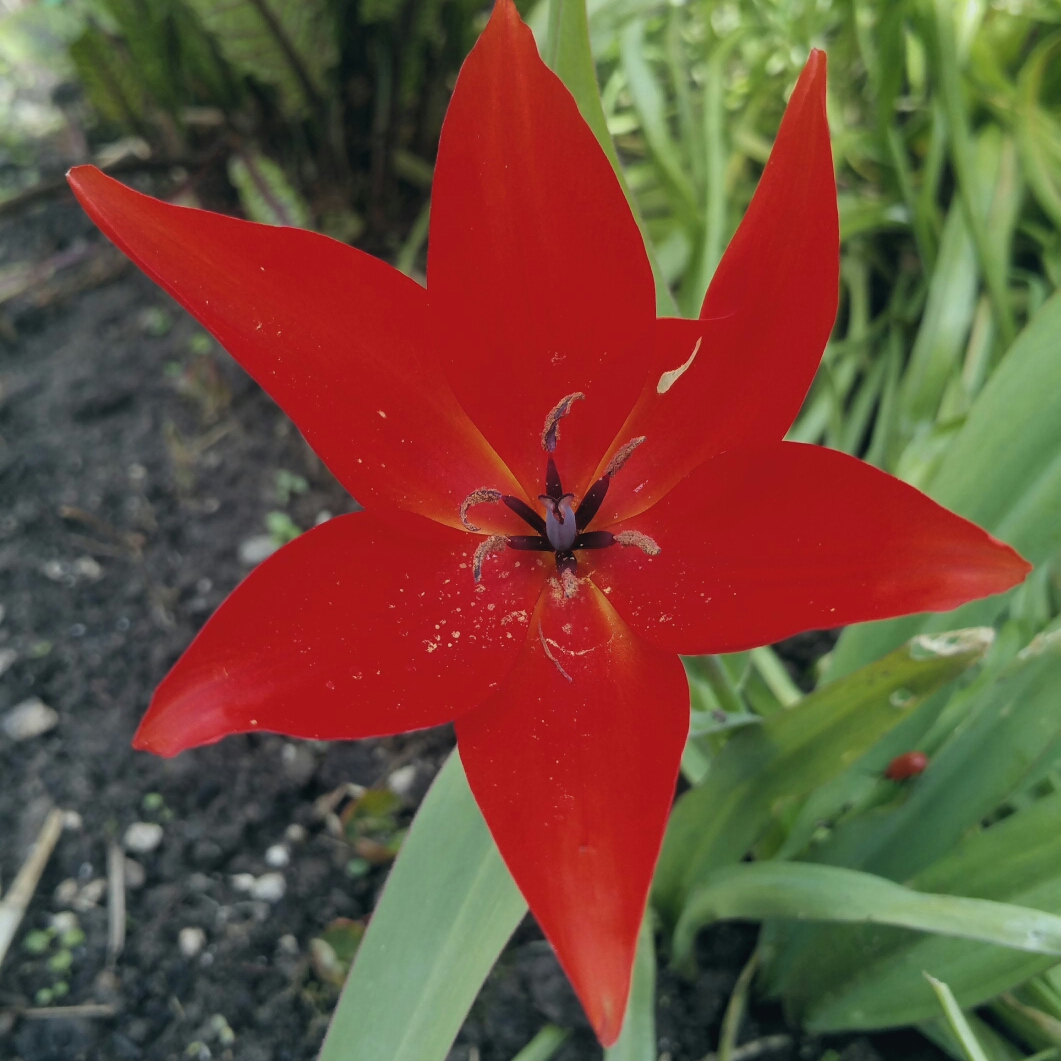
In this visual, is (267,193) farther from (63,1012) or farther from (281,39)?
(63,1012)

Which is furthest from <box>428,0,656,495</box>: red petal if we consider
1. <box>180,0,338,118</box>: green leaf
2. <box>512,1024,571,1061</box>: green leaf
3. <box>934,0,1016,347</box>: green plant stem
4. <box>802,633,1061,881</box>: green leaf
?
<box>180,0,338,118</box>: green leaf

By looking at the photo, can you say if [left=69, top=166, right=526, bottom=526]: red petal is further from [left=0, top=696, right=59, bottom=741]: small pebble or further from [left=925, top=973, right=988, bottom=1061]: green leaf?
[left=0, top=696, right=59, bottom=741]: small pebble

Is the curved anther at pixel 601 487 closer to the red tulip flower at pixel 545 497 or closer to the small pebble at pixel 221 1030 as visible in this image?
the red tulip flower at pixel 545 497

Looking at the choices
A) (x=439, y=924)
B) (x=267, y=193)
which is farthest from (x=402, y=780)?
(x=267, y=193)

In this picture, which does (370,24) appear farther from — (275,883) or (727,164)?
(275,883)

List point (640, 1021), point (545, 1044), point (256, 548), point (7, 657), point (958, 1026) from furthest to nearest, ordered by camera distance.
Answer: point (256, 548)
point (7, 657)
point (545, 1044)
point (640, 1021)
point (958, 1026)

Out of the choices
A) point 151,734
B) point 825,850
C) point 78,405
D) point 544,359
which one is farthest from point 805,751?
point 78,405
